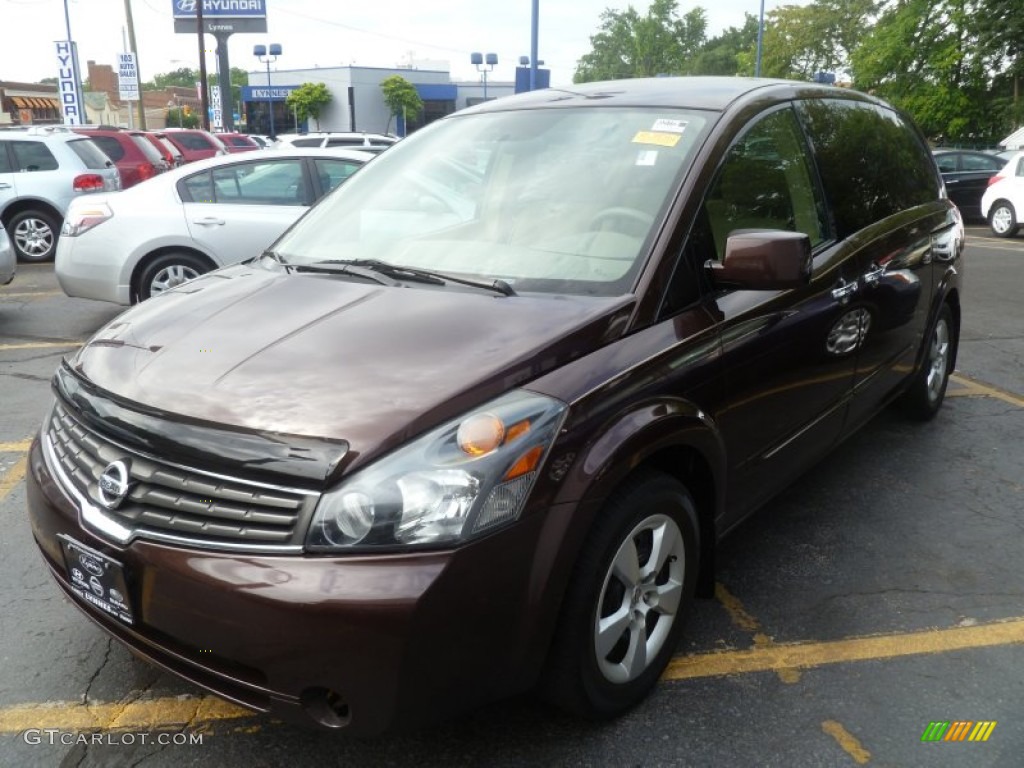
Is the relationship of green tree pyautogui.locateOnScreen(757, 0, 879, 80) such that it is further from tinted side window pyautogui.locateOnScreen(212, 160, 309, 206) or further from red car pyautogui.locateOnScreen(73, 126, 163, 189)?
tinted side window pyautogui.locateOnScreen(212, 160, 309, 206)

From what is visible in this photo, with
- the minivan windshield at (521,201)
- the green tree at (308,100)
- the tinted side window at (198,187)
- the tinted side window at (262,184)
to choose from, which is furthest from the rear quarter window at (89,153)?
the green tree at (308,100)

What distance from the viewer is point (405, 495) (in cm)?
204

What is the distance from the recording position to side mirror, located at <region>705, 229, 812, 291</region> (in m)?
2.70

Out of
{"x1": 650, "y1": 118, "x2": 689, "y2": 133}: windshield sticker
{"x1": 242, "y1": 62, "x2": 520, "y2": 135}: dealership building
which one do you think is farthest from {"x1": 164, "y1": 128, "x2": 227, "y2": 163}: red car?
{"x1": 242, "y1": 62, "x2": 520, "y2": 135}: dealership building

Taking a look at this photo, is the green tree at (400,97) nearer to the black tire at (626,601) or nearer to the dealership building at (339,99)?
the dealership building at (339,99)

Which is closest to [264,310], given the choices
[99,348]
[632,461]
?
[99,348]

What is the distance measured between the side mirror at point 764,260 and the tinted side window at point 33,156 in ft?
38.0

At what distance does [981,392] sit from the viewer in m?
5.96

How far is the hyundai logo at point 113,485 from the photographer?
7.23ft

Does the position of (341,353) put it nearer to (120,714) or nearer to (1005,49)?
(120,714)

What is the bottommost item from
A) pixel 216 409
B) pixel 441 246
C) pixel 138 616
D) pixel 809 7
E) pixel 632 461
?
pixel 138 616

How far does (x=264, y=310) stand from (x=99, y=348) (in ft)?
1.65

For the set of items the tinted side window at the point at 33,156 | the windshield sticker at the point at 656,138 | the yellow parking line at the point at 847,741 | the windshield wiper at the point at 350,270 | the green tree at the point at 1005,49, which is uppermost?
the green tree at the point at 1005,49

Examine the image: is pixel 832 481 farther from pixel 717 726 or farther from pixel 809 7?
pixel 809 7
